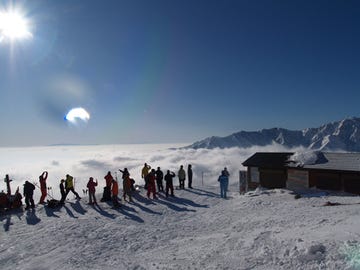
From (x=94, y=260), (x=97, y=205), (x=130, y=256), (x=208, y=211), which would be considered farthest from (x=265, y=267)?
(x=97, y=205)

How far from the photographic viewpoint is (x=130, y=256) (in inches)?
421

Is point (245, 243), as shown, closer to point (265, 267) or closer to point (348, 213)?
point (265, 267)

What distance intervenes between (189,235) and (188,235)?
0.04m

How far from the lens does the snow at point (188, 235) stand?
8.59 m

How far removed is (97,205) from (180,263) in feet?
35.8

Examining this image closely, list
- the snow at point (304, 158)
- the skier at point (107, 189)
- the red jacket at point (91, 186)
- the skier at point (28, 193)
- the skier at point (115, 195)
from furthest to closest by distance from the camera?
the snow at point (304, 158)
the skier at point (107, 189)
the red jacket at point (91, 186)
the skier at point (28, 193)
the skier at point (115, 195)

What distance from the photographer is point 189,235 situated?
1294cm

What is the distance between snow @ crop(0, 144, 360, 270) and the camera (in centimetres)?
859

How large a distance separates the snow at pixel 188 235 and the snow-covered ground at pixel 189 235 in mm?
26

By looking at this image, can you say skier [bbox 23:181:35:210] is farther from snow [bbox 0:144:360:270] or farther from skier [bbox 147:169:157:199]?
skier [bbox 147:169:157:199]

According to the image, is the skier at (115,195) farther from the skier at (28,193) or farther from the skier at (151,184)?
the skier at (28,193)

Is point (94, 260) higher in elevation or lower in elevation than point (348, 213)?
lower

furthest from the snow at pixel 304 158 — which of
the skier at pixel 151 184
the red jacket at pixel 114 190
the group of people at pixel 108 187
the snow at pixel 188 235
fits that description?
the red jacket at pixel 114 190

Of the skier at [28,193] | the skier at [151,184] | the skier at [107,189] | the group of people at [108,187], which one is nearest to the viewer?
the skier at [28,193]
